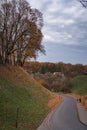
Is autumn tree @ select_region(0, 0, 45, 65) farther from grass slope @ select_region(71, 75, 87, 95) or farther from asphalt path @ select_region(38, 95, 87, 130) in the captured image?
grass slope @ select_region(71, 75, 87, 95)

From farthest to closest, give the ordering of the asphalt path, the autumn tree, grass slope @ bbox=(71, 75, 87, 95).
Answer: grass slope @ bbox=(71, 75, 87, 95) < the autumn tree < the asphalt path

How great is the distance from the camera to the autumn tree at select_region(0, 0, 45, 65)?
6475 cm

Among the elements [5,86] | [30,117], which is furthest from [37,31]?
A: [30,117]

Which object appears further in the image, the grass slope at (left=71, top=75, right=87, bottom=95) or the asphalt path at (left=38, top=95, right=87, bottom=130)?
the grass slope at (left=71, top=75, right=87, bottom=95)

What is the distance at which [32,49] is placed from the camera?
70.2 metres

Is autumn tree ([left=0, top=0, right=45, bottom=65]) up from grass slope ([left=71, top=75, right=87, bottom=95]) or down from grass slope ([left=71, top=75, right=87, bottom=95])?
up

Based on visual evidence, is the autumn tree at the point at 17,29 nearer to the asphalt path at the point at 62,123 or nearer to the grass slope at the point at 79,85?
the asphalt path at the point at 62,123

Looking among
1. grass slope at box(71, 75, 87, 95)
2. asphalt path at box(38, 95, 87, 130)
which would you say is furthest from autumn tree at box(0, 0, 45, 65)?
grass slope at box(71, 75, 87, 95)

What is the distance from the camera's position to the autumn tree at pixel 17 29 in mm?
64750

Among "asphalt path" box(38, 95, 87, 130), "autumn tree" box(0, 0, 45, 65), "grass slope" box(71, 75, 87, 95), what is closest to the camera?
"asphalt path" box(38, 95, 87, 130)

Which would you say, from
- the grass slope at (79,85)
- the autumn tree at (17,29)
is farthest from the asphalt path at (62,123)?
the grass slope at (79,85)

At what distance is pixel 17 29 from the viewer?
216ft

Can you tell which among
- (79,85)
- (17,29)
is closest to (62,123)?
(17,29)

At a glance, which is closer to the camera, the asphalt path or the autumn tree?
the asphalt path
